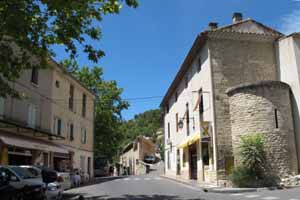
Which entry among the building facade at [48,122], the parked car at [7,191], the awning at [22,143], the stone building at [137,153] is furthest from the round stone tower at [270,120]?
the stone building at [137,153]

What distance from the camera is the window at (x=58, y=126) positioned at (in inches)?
1074

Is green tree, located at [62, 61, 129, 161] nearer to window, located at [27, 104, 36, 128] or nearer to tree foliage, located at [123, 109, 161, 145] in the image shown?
window, located at [27, 104, 36, 128]

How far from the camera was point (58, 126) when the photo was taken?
27.9 meters

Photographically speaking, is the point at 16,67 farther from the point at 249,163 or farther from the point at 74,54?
the point at 249,163

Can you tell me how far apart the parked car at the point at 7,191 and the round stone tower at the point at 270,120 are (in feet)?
45.5

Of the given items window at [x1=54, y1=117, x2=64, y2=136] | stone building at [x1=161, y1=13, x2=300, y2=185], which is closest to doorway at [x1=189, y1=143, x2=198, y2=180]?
stone building at [x1=161, y1=13, x2=300, y2=185]

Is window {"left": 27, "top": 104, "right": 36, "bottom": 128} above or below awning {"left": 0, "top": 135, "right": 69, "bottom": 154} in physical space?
above

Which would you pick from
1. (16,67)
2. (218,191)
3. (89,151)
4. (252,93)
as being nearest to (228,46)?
(252,93)

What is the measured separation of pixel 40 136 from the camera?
79.1 feet

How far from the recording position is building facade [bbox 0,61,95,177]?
1989cm

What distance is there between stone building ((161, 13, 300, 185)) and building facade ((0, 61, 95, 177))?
9778 mm

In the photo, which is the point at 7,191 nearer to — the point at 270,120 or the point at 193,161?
the point at 270,120

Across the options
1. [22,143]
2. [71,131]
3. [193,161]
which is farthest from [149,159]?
[22,143]

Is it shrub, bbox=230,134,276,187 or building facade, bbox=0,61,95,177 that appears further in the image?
building facade, bbox=0,61,95,177
